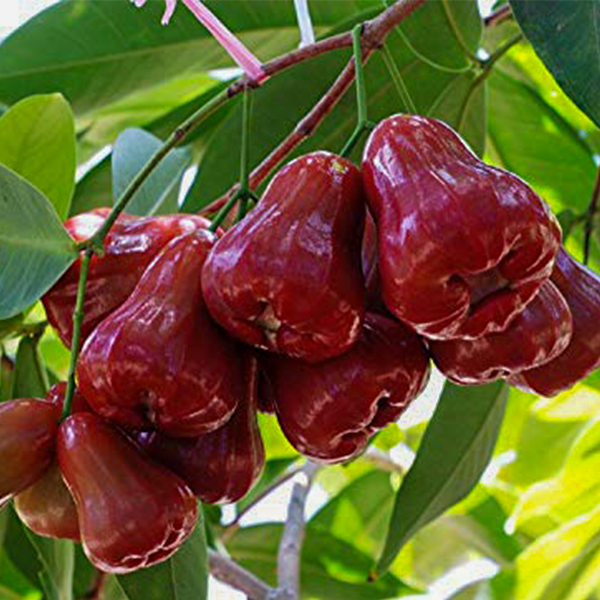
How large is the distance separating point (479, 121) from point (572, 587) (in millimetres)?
465

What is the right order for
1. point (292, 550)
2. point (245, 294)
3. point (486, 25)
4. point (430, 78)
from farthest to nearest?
→ point (292, 550) < point (486, 25) < point (430, 78) < point (245, 294)

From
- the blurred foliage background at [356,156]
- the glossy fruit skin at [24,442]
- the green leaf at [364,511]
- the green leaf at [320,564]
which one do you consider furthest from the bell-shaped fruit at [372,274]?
the green leaf at [364,511]

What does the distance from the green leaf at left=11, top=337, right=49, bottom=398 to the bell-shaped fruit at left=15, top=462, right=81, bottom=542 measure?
0.32 metres

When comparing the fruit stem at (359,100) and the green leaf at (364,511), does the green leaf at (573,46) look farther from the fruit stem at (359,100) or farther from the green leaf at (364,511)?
the green leaf at (364,511)

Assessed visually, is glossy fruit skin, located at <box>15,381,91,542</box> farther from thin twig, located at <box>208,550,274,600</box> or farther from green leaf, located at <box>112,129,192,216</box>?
thin twig, located at <box>208,550,274,600</box>

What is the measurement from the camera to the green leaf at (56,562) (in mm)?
1132

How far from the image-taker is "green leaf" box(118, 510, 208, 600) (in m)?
1.00

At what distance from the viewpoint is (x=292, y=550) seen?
1.48m

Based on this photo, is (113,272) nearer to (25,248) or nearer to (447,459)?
(25,248)

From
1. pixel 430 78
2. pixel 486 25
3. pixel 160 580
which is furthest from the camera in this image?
pixel 486 25

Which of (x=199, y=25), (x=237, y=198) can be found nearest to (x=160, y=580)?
(x=237, y=198)

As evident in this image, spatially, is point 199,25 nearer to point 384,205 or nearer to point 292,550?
point 292,550

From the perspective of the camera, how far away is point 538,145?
1.54m

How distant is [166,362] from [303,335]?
0.27 ft
